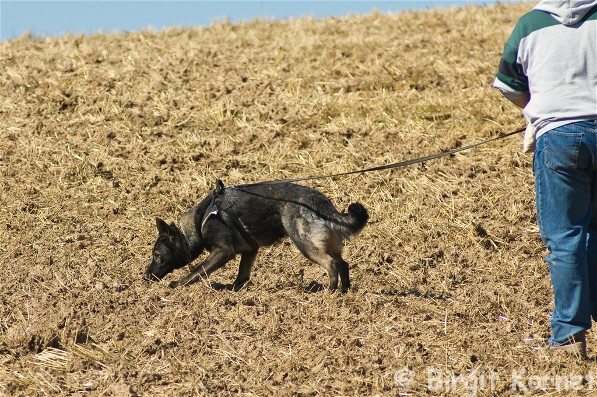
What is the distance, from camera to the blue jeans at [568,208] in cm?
516

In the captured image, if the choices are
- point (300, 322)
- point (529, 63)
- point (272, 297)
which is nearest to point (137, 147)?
point (272, 297)

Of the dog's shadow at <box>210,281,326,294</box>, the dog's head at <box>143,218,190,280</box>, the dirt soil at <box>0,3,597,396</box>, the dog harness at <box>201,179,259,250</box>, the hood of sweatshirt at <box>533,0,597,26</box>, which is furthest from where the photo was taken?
the dog's head at <box>143,218,190,280</box>

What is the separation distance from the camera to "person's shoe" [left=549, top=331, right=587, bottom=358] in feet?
17.8

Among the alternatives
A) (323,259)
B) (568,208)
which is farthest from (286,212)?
(568,208)

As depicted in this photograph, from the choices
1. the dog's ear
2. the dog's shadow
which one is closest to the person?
the dog's shadow

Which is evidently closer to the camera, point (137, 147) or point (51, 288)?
point (51, 288)

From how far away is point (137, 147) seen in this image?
12000 mm

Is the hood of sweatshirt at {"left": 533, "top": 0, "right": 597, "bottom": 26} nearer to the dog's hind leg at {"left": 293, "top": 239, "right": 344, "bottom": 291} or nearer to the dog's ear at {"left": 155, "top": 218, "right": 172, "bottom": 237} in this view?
the dog's hind leg at {"left": 293, "top": 239, "right": 344, "bottom": 291}

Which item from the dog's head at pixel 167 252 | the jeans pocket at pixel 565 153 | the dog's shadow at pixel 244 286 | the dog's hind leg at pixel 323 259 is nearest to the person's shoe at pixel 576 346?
the jeans pocket at pixel 565 153

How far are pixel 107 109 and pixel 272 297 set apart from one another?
683 centimetres

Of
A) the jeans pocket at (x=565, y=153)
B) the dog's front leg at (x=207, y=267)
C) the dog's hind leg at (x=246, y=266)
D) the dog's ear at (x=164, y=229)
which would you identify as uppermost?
the jeans pocket at (x=565, y=153)

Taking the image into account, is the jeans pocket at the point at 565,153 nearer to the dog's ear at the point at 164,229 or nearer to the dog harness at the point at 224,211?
the dog harness at the point at 224,211

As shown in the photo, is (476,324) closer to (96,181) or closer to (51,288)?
(51,288)

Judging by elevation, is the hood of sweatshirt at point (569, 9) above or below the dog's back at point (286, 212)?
above
